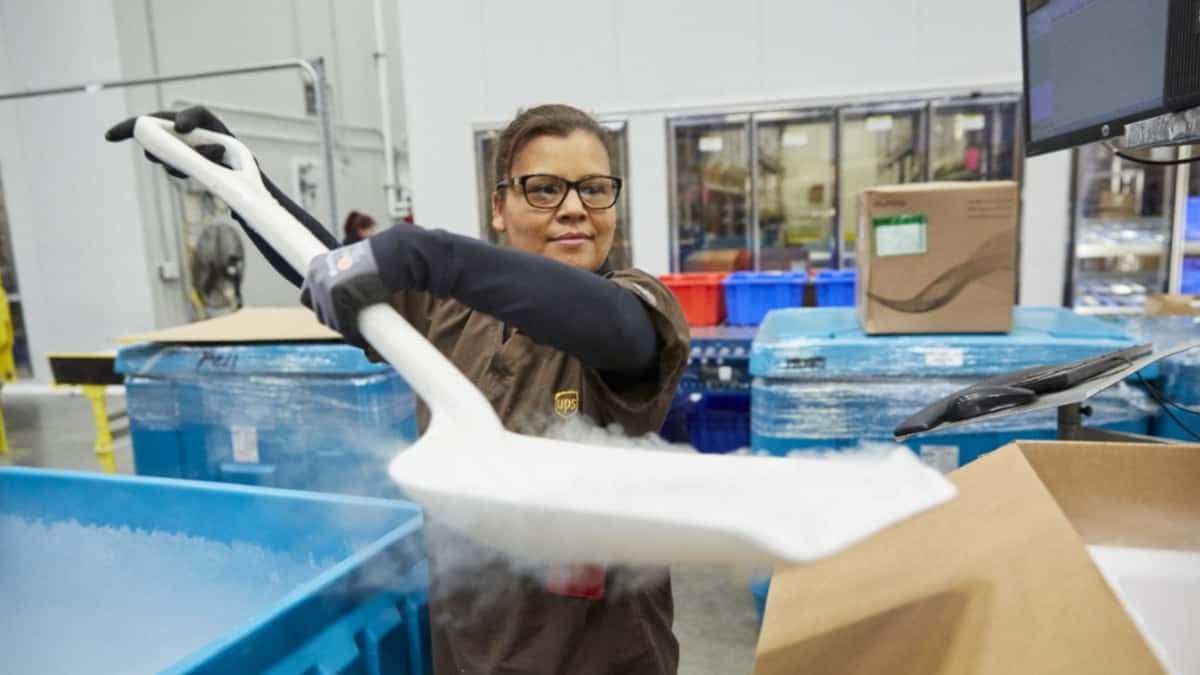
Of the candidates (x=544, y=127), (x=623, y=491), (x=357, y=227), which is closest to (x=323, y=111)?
(x=357, y=227)

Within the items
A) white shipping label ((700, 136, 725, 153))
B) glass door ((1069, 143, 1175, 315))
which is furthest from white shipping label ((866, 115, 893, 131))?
glass door ((1069, 143, 1175, 315))

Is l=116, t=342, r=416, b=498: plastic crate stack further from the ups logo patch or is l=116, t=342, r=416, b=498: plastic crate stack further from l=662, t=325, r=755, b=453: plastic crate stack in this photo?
the ups logo patch

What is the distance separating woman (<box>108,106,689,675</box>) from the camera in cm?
82

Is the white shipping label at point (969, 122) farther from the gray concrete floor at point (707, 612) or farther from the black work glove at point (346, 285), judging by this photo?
the black work glove at point (346, 285)

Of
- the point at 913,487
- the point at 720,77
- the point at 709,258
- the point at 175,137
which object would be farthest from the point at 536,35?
the point at 913,487

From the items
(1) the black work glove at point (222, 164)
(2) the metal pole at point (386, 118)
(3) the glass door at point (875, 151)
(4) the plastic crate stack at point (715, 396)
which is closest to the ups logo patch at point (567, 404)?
(1) the black work glove at point (222, 164)

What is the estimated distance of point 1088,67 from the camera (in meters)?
1.10

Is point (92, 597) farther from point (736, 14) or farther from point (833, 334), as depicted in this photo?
Result: point (736, 14)

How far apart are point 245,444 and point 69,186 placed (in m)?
4.71

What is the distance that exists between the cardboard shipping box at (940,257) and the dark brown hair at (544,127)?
3.78 feet

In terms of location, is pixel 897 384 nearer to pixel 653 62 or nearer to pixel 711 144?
pixel 711 144

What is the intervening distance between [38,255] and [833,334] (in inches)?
257

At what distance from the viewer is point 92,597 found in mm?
1286

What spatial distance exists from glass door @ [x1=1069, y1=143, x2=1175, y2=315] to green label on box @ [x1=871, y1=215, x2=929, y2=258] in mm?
2671
